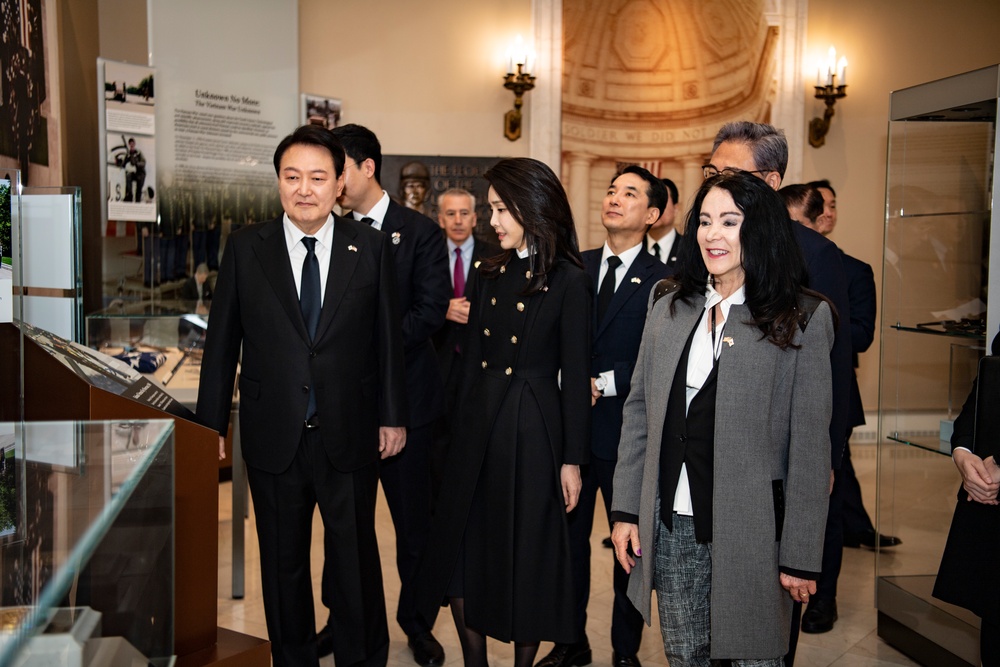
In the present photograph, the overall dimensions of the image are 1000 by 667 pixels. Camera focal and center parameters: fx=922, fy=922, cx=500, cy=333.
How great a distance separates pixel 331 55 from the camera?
6.96 meters

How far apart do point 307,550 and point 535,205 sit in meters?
1.32

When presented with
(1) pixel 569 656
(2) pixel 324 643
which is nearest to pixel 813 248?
(1) pixel 569 656

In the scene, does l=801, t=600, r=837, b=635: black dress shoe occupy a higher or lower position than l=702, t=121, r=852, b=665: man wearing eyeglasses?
lower

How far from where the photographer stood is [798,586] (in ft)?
7.02

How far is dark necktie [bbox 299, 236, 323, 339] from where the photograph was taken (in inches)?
114

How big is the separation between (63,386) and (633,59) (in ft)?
21.3

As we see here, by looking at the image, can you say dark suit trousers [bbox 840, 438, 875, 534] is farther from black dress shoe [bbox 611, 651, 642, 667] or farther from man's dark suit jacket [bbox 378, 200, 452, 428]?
man's dark suit jacket [bbox 378, 200, 452, 428]

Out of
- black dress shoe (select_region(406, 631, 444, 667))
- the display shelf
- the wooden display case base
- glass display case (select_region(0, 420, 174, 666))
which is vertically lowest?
black dress shoe (select_region(406, 631, 444, 667))

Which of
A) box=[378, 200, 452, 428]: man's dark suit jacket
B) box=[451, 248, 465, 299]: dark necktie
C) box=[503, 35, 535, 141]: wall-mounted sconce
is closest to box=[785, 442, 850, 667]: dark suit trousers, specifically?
box=[378, 200, 452, 428]: man's dark suit jacket

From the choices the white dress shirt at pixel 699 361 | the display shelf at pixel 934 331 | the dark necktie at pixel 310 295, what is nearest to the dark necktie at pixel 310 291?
the dark necktie at pixel 310 295

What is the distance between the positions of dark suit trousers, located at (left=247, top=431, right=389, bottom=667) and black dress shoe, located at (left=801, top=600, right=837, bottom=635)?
6.39 ft

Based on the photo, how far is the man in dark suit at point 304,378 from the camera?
9.34 feet

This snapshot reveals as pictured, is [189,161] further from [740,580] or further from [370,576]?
[740,580]

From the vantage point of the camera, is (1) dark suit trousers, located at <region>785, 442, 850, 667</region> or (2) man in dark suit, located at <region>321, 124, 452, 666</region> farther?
(1) dark suit trousers, located at <region>785, 442, 850, 667</region>
